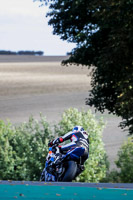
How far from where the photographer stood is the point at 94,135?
68.3ft

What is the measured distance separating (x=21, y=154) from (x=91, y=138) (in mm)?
3347

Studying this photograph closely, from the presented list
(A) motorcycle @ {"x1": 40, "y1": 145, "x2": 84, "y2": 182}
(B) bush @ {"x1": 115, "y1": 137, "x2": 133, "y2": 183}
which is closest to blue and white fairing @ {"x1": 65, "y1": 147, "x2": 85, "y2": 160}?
(A) motorcycle @ {"x1": 40, "y1": 145, "x2": 84, "y2": 182}

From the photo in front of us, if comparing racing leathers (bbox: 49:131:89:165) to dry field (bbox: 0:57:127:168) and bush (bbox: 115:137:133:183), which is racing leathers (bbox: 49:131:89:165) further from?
dry field (bbox: 0:57:127:168)

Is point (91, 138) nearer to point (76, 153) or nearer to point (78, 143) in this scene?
point (78, 143)

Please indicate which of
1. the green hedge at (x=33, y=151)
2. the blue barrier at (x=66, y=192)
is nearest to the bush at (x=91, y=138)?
the green hedge at (x=33, y=151)

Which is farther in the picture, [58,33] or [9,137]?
[58,33]

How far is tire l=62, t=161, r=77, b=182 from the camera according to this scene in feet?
31.1

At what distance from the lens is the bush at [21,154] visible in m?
A: 19.3

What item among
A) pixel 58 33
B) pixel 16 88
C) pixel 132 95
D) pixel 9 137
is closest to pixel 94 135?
pixel 132 95

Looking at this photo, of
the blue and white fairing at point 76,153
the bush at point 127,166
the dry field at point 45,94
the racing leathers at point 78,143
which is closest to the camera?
the blue and white fairing at point 76,153

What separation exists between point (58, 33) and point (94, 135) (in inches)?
301

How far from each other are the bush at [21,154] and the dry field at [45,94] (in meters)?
19.2

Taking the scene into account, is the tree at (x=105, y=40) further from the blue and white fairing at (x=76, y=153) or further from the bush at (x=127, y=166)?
the blue and white fairing at (x=76, y=153)

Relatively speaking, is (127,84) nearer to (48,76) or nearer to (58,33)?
(58,33)
